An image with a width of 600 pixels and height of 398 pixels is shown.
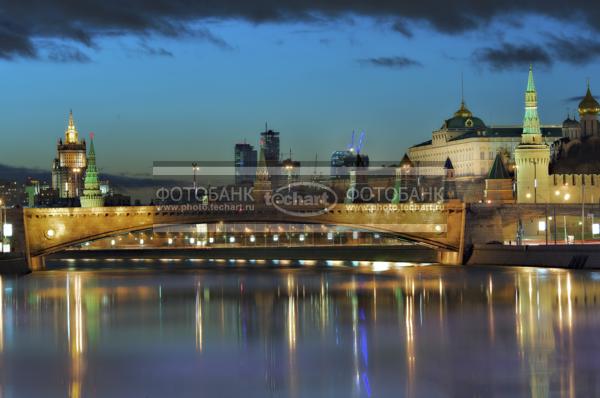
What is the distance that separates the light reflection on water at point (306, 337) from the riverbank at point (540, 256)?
449 cm

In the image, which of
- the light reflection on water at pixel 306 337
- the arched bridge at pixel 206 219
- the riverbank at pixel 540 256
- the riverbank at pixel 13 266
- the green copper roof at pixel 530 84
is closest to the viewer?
the light reflection on water at pixel 306 337

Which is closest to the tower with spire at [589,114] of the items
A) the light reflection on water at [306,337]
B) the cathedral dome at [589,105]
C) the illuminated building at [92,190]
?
the cathedral dome at [589,105]

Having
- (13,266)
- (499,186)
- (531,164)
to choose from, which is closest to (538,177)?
(531,164)

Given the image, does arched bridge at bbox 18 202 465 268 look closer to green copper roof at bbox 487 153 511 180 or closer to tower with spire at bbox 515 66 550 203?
tower with spire at bbox 515 66 550 203

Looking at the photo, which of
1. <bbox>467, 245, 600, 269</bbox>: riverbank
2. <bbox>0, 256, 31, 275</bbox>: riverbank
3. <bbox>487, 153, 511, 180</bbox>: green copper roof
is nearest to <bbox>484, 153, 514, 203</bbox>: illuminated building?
<bbox>487, 153, 511, 180</bbox>: green copper roof

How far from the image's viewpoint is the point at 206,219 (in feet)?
316

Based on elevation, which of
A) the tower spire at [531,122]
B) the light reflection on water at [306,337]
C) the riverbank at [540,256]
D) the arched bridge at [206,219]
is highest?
the tower spire at [531,122]

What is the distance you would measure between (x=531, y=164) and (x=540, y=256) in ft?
197

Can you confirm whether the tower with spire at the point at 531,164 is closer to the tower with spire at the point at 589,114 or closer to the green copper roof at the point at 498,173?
the green copper roof at the point at 498,173

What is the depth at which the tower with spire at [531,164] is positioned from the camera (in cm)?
14700

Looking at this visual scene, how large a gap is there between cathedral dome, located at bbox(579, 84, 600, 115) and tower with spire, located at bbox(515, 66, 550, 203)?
102 feet

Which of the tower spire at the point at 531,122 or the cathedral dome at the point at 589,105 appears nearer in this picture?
the tower spire at the point at 531,122

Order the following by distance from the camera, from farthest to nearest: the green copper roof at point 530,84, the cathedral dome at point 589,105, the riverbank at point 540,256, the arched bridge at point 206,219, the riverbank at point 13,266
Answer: the cathedral dome at point 589,105, the green copper roof at point 530,84, the arched bridge at point 206,219, the riverbank at point 13,266, the riverbank at point 540,256

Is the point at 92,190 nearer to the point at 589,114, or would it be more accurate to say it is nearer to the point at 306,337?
the point at 589,114
